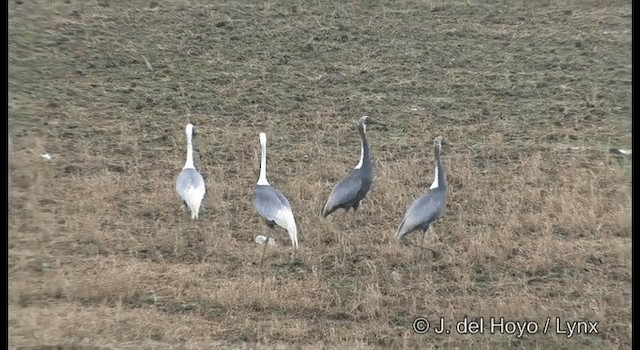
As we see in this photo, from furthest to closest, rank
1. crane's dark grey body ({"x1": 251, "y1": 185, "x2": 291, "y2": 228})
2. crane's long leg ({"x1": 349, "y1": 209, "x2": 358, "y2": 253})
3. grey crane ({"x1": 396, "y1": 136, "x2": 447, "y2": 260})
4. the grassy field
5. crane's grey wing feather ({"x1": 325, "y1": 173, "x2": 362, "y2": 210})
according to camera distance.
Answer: crane's grey wing feather ({"x1": 325, "y1": 173, "x2": 362, "y2": 210}) → crane's long leg ({"x1": 349, "y1": 209, "x2": 358, "y2": 253}) → crane's dark grey body ({"x1": 251, "y1": 185, "x2": 291, "y2": 228}) → grey crane ({"x1": 396, "y1": 136, "x2": 447, "y2": 260}) → the grassy field

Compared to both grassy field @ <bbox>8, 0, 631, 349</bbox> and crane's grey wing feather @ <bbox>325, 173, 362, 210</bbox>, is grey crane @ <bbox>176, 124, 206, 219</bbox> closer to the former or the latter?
grassy field @ <bbox>8, 0, 631, 349</bbox>

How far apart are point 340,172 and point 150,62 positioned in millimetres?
3650

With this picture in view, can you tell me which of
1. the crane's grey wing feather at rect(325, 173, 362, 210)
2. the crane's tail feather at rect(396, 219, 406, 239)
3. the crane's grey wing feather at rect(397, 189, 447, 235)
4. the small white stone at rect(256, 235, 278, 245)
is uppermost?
the crane's grey wing feather at rect(325, 173, 362, 210)

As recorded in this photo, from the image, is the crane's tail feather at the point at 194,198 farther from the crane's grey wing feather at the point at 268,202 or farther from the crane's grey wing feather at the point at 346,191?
the crane's grey wing feather at the point at 346,191

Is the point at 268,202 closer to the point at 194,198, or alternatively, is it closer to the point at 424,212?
the point at 194,198

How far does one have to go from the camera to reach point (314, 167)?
9.23m

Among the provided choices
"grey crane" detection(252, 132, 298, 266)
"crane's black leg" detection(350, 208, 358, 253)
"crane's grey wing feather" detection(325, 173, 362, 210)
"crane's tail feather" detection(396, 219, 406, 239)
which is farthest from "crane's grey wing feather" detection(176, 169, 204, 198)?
"crane's tail feather" detection(396, 219, 406, 239)

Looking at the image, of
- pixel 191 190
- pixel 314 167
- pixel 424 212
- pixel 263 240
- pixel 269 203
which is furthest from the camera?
pixel 314 167

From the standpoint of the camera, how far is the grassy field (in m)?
6.66

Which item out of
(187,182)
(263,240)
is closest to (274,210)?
(263,240)

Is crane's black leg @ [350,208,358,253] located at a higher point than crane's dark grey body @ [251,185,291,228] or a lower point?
lower

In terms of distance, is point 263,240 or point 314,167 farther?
point 314,167

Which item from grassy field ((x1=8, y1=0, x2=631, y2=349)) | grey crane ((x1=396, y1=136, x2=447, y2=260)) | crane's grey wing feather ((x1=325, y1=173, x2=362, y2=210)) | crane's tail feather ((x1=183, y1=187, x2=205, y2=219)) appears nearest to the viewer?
grassy field ((x1=8, y1=0, x2=631, y2=349))

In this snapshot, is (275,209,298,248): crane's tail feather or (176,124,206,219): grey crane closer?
(275,209,298,248): crane's tail feather
